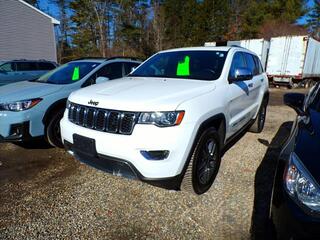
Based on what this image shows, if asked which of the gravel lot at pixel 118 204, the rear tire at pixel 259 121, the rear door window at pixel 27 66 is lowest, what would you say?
the gravel lot at pixel 118 204

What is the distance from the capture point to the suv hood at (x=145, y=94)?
104 inches

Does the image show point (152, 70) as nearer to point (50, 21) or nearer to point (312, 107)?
point (312, 107)

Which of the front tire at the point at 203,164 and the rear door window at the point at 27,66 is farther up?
the rear door window at the point at 27,66

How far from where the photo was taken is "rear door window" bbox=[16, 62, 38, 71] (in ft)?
37.9

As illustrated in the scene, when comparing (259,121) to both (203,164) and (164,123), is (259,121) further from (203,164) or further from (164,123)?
(164,123)

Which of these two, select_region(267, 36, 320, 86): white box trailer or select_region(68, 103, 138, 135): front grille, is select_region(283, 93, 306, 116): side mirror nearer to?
select_region(68, 103, 138, 135): front grille

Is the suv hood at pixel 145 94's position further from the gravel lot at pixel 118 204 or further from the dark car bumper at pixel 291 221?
the dark car bumper at pixel 291 221

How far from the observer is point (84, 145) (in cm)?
293

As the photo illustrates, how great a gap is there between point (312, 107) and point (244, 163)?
1.74 m

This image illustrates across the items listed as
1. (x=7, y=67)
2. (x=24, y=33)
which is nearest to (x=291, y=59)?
(x=7, y=67)

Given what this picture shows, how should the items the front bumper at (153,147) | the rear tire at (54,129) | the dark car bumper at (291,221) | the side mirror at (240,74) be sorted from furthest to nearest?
the rear tire at (54,129)
the side mirror at (240,74)
the front bumper at (153,147)
the dark car bumper at (291,221)

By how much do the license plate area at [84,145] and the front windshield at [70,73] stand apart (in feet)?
7.05

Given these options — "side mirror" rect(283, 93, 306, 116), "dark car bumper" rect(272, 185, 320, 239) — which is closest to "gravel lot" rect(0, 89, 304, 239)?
"dark car bumper" rect(272, 185, 320, 239)

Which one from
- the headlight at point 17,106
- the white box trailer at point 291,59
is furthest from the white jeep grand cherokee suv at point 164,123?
the white box trailer at point 291,59
